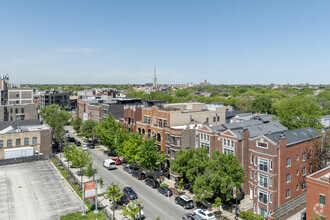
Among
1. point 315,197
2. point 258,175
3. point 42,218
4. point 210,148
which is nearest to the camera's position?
point 315,197

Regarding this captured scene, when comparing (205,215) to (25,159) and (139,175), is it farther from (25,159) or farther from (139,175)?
(25,159)

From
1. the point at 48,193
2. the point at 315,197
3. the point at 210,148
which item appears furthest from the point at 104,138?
the point at 315,197

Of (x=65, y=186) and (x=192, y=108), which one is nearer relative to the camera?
(x=65, y=186)

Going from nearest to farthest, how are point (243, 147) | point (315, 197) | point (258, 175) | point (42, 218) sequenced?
point (315, 197) → point (42, 218) → point (258, 175) → point (243, 147)

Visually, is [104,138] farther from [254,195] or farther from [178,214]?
[254,195]

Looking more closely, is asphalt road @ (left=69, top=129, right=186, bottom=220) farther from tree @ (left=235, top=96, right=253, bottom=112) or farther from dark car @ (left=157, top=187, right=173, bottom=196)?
tree @ (left=235, top=96, right=253, bottom=112)

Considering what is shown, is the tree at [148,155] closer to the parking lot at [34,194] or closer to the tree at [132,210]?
the parking lot at [34,194]

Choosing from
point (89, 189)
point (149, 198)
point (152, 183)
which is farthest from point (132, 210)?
point (152, 183)
